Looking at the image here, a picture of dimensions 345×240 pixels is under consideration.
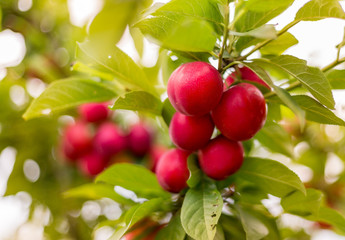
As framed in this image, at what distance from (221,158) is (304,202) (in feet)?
0.72

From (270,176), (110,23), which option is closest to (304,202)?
(270,176)

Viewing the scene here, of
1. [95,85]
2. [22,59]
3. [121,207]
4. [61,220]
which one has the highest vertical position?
[95,85]

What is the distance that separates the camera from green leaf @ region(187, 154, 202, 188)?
29.5 inches

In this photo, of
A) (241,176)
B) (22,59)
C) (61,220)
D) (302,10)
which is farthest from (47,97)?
(61,220)

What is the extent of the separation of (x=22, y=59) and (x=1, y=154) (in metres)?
0.46

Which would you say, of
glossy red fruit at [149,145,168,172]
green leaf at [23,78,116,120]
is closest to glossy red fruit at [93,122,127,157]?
glossy red fruit at [149,145,168,172]

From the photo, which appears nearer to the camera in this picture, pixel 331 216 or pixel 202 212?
pixel 202 212

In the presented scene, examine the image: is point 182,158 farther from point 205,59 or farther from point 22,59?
point 22,59

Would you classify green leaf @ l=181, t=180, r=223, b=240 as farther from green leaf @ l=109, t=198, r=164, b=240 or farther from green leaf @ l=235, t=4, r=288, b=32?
green leaf @ l=235, t=4, r=288, b=32

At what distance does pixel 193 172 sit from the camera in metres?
0.76

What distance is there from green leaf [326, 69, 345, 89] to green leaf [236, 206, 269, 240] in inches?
14.2

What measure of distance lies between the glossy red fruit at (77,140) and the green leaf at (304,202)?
91 cm

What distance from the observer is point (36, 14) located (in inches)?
66.3

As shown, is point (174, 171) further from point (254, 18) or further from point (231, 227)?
point (254, 18)
